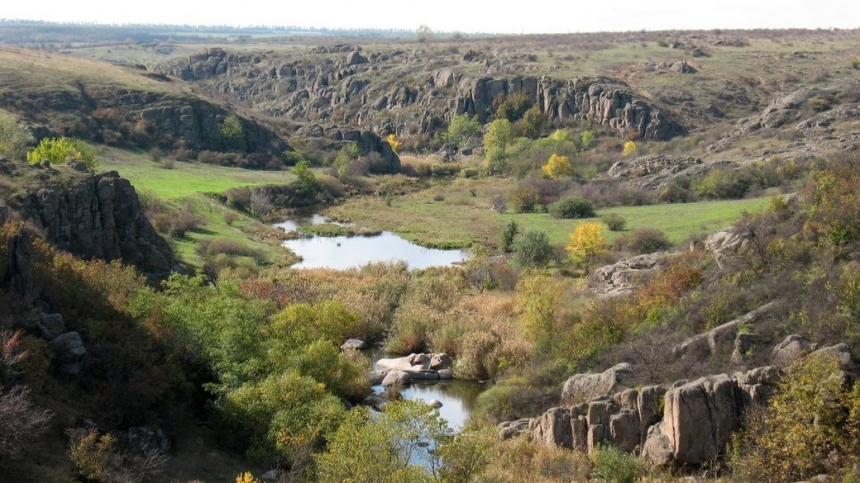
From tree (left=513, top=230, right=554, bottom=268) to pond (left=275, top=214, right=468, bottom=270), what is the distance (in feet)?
27.5

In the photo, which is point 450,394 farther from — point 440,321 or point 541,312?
point 440,321

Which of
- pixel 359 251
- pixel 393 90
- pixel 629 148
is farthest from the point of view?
pixel 393 90

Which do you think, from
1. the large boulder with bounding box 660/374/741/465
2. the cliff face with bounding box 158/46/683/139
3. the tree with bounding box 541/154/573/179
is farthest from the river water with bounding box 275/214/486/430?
the cliff face with bounding box 158/46/683/139

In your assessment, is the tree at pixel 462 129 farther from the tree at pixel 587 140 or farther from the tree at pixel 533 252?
the tree at pixel 533 252

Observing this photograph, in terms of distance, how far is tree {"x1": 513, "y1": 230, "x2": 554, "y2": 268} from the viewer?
170 feet

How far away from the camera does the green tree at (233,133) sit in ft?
336

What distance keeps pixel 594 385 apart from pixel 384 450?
10.3 m

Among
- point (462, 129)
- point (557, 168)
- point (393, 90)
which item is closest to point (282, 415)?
point (557, 168)

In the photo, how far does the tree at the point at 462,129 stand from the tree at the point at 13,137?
61.3 meters

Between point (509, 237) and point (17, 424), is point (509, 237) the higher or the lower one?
the lower one

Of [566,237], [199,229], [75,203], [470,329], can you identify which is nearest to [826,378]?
[470,329]

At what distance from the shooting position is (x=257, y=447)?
27016 mm

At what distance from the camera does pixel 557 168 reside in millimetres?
90562

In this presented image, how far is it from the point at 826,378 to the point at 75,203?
33.0 meters
